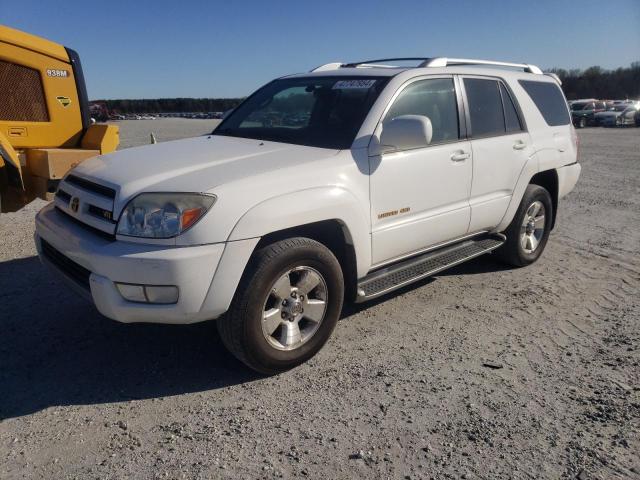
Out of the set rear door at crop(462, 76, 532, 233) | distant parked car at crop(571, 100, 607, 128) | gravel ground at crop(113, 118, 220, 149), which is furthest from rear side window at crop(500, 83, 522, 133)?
distant parked car at crop(571, 100, 607, 128)

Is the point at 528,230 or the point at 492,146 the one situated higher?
the point at 492,146

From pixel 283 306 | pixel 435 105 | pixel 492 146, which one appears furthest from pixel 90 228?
pixel 492 146

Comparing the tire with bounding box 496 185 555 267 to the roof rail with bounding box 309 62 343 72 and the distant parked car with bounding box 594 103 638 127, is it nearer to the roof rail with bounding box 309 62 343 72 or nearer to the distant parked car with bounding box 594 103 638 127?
the roof rail with bounding box 309 62 343 72

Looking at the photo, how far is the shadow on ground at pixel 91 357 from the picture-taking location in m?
3.18

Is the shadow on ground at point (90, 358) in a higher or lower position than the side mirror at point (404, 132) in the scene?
lower

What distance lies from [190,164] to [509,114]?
3122mm

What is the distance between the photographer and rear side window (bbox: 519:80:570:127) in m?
5.39

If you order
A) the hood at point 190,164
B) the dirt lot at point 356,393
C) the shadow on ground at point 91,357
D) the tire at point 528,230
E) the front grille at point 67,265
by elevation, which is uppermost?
the hood at point 190,164

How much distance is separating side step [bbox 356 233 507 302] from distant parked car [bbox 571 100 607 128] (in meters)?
31.8

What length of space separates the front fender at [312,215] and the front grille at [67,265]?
0.93m

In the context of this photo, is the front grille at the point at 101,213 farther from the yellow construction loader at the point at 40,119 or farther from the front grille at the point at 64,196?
the yellow construction loader at the point at 40,119

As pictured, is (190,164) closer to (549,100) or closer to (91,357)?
(91,357)

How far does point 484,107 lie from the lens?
4734 millimetres

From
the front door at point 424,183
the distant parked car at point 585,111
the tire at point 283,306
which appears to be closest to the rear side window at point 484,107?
the front door at point 424,183
